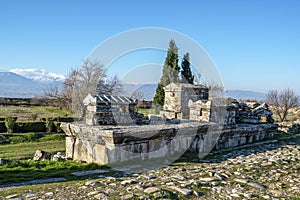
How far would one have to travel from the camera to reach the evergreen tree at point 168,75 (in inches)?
963

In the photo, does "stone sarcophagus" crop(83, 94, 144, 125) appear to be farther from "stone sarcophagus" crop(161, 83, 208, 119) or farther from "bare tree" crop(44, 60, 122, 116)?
"bare tree" crop(44, 60, 122, 116)

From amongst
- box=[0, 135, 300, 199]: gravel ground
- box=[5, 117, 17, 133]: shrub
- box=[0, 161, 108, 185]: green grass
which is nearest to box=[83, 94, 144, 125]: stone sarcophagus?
box=[0, 161, 108, 185]: green grass

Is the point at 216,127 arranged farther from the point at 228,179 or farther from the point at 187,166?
the point at 228,179

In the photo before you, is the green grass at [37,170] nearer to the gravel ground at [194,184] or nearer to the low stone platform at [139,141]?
the low stone platform at [139,141]

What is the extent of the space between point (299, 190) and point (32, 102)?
138ft

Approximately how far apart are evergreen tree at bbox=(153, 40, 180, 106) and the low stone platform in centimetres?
1462

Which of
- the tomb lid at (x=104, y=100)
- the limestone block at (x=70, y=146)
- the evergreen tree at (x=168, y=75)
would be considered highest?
the evergreen tree at (x=168, y=75)

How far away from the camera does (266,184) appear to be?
16.5 ft

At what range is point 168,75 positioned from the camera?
25062 millimetres

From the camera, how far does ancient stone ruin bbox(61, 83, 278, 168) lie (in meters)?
6.38

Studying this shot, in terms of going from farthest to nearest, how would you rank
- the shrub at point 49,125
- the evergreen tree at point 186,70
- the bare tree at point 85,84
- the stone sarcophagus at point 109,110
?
the evergreen tree at point 186,70 < the bare tree at point 85,84 < the shrub at point 49,125 < the stone sarcophagus at point 109,110

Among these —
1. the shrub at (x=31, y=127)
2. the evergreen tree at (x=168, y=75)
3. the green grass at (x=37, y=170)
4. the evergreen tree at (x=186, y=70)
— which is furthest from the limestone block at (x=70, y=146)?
the evergreen tree at (x=186, y=70)

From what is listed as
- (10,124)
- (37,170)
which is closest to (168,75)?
(10,124)

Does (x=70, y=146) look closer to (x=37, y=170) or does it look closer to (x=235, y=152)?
(x=37, y=170)
